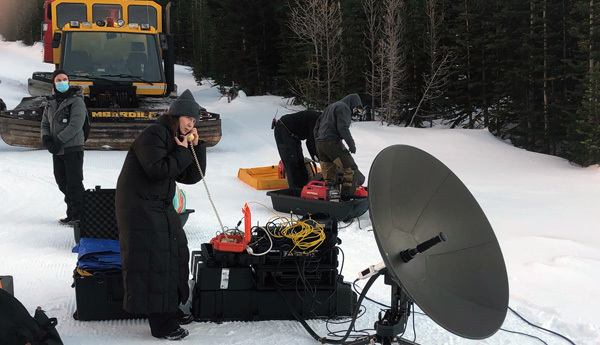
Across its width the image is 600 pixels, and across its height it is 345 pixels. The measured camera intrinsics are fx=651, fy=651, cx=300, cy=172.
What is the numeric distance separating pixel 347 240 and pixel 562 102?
45.0 ft

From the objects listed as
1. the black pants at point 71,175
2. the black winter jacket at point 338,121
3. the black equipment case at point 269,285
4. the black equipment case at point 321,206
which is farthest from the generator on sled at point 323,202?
the black equipment case at point 269,285

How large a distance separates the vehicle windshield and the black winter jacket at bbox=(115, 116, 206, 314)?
10.1 meters

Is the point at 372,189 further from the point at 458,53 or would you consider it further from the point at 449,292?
the point at 458,53

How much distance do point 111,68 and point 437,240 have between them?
38.5ft

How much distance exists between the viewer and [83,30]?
1352 centimetres

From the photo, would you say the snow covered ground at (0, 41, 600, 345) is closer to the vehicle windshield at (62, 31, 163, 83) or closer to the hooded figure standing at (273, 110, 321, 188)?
the hooded figure standing at (273, 110, 321, 188)

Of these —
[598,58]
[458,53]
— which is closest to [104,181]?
[598,58]

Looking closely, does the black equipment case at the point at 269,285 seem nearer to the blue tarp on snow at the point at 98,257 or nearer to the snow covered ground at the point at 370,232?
the snow covered ground at the point at 370,232

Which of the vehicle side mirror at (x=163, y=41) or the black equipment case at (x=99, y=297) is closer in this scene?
the black equipment case at (x=99, y=297)

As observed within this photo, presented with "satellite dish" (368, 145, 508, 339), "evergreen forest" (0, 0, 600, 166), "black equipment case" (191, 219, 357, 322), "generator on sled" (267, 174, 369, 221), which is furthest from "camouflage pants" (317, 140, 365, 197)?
"evergreen forest" (0, 0, 600, 166)

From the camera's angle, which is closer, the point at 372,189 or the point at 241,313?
the point at 372,189

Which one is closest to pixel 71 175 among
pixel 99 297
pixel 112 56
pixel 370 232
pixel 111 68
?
pixel 99 297

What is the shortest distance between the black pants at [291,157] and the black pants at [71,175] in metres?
2.89

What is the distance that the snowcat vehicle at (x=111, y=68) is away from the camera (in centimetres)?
1254
